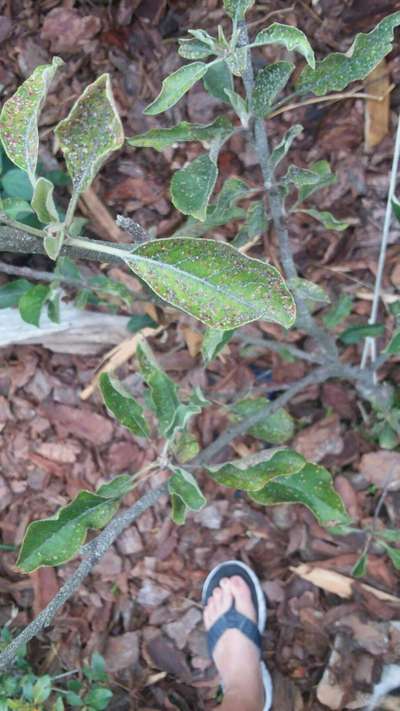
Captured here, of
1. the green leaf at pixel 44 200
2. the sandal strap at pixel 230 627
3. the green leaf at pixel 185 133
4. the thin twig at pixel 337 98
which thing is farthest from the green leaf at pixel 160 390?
the sandal strap at pixel 230 627

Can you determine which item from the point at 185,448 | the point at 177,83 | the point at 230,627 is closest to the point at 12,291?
the point at 185,448

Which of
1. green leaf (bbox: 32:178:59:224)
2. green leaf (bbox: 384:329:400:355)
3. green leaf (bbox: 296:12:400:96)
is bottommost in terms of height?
green leaf (bbox: 384:329:400:355)

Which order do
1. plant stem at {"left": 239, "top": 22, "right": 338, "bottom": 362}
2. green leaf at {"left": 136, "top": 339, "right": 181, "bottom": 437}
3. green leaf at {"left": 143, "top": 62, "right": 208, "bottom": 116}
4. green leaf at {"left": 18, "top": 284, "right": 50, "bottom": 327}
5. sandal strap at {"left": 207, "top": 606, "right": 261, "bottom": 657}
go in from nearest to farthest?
1. green leaf at {"left": 143, "top": 62, "right": 208, "bottom": 116}
2. plant stem at {"left": 239, "top": 22, "right": 338, "bottom": 362}
3. green leaf at {"left": 136, "top": 339, "right": 181, "bottom": 437}
4. green leaf at {"left": 18, "top": 284, "right": 50, "bottom": 327}
5. sandal strap at {"left": 207, "top": 606, "right": 261, "bottom": 657}

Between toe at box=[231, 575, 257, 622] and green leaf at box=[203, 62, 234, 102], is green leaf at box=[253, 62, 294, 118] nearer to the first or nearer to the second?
green leaf at box=[203, 62, 234, 102]

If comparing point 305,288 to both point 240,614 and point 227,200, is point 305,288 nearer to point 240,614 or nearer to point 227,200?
point 227,200

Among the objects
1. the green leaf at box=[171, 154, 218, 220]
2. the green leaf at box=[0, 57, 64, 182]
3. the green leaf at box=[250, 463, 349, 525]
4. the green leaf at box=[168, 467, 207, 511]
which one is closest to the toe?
the green leaf at box=[250, 463, 349, 525]

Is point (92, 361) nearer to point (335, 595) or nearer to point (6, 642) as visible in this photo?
point (6, 642)

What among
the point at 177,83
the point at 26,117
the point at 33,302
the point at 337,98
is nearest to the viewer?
the point at 26,117
